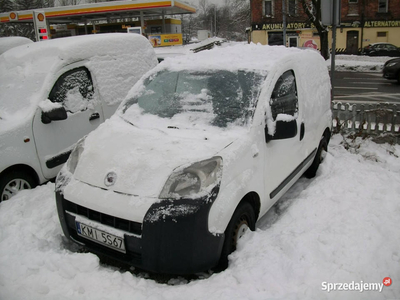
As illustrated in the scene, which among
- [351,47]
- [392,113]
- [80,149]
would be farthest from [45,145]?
[351,47]

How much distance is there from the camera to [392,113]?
619 centimetres

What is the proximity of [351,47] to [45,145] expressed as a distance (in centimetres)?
3802

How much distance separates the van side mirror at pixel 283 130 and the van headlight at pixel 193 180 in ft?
2.59

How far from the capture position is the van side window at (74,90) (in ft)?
15.1

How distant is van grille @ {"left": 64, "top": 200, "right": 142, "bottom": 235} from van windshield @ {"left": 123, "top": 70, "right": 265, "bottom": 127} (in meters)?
1.08

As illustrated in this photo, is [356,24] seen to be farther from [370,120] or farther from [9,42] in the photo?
[9,42]

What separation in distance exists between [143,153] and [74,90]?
8.07 feet

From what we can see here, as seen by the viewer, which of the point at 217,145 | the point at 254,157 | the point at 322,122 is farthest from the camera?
the point at 322,122

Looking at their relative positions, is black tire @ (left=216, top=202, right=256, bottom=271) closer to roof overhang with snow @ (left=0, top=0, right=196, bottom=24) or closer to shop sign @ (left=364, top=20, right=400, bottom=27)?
roof overhang with snow @ (left=0, top=0, right=196, bottom=24)

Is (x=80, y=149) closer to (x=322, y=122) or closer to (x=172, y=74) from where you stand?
(x=172, y=74)

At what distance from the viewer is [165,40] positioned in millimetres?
33688

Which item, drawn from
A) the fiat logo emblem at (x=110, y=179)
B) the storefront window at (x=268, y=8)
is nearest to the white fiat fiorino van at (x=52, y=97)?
the fiat logo emblem at (x=110, y=179)

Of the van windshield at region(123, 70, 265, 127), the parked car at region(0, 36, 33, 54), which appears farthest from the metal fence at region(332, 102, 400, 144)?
the parked car at region(0, 36, 33, 54)

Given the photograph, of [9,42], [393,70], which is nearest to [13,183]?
[9,42]
